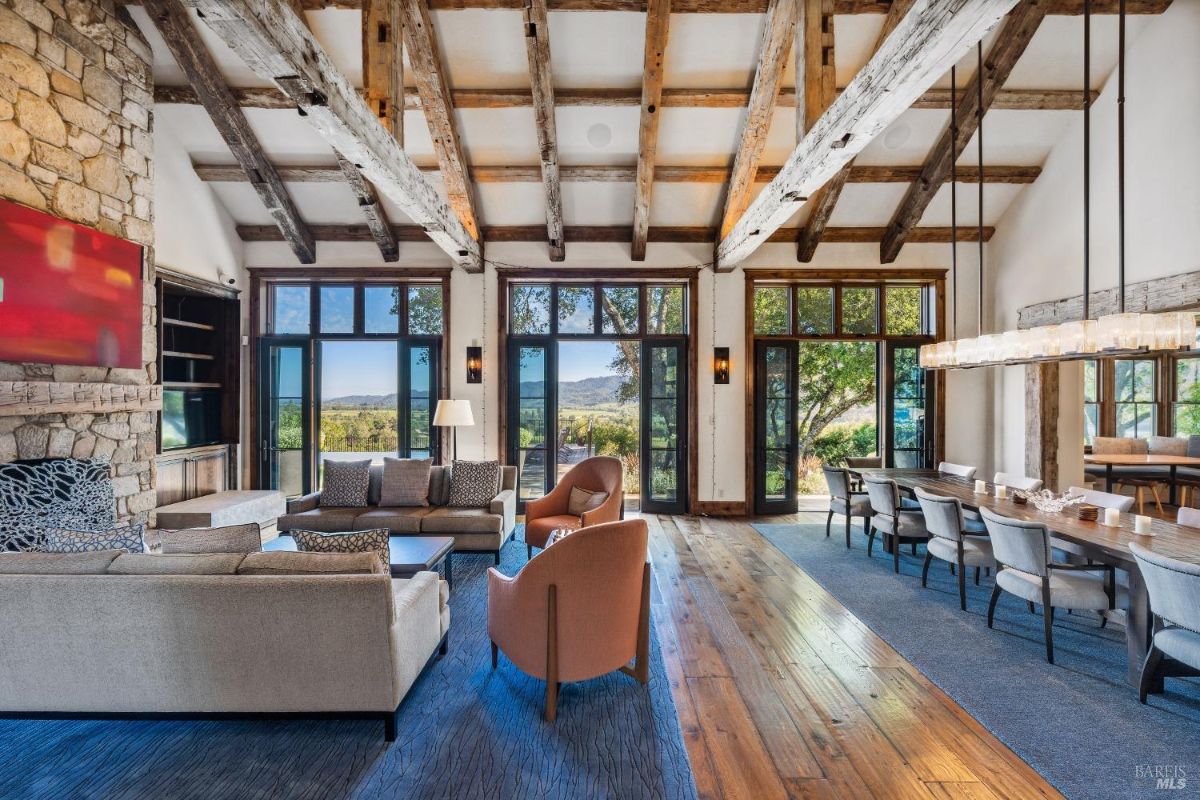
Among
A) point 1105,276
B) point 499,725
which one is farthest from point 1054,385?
point 499,725

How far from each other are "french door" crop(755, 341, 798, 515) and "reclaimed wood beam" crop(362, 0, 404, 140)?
491cm

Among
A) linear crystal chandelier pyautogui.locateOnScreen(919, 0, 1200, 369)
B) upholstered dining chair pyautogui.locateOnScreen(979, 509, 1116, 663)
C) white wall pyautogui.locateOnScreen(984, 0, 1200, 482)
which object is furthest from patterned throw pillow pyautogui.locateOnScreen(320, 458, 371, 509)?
white wall pyautogui.locateOnScreen(984, 0, 1200, 482)

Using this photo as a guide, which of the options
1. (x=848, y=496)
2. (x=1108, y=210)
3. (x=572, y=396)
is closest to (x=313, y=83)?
(x=572, y=396)

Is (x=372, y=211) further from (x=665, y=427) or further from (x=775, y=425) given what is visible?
(x=775, y=425)

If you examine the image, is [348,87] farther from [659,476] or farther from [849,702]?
[659,476]

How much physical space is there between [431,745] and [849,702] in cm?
206

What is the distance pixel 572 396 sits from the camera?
7727 millimetres

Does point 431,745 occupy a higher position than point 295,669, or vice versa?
point 295,669

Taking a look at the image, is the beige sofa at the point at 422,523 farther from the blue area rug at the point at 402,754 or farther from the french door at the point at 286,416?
the blue area rug at the point at 402,754

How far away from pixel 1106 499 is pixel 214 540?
5848 millimetres

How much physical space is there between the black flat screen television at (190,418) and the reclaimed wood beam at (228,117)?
198cm

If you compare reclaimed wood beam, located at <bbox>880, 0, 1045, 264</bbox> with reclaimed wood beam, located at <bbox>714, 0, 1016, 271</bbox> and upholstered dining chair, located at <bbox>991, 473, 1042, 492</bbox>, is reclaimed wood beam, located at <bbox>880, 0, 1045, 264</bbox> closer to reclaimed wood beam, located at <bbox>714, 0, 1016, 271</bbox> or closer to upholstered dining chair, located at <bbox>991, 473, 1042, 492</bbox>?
reclaimed wood beam, located at <bbox>714, 0, 1016, 271</bbox>

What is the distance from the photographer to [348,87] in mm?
3092

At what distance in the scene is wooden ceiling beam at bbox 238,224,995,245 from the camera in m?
6.86
